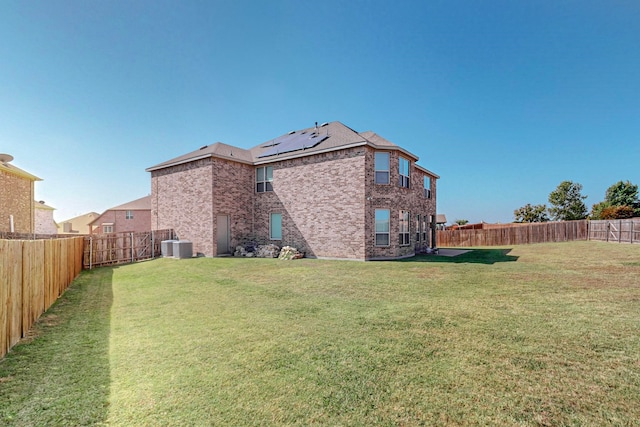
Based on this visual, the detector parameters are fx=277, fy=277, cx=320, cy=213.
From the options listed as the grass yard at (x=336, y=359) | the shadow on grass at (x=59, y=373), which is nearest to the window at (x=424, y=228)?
the grass yard at (x=336, y=359)

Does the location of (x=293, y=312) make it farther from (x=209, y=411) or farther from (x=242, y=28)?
(x=242, y=28)

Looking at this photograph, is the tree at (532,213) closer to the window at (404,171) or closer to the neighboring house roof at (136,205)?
the window at (404,171)

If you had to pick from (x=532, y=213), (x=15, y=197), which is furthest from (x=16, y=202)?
(x=532, y=213)

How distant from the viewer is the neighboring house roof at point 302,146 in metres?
14.8

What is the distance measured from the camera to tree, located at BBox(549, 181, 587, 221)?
3803 centimetres

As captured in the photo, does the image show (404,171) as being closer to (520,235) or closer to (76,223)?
(520,235)

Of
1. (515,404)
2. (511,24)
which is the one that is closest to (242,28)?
(511,24)

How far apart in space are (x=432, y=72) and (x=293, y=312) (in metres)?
14.6

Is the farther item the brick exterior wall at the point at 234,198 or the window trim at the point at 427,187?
the window trim at the point at 427,187

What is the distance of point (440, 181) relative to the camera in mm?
23391

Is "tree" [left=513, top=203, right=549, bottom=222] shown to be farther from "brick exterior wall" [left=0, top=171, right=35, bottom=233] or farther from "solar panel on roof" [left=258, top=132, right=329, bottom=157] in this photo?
"brick exterior wall" [left=0, top=171, right=35, bottom=233]

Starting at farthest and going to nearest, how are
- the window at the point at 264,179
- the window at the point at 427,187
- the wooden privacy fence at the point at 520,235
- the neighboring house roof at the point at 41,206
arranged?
the neighboring house roof at the point at 41,206, the wooden privacy fence at the point at 520,235, the window at the point at 427,187, the window at the point at 264,179

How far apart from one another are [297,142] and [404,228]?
8.45 m

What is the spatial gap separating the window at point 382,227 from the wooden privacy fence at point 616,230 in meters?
17.8
